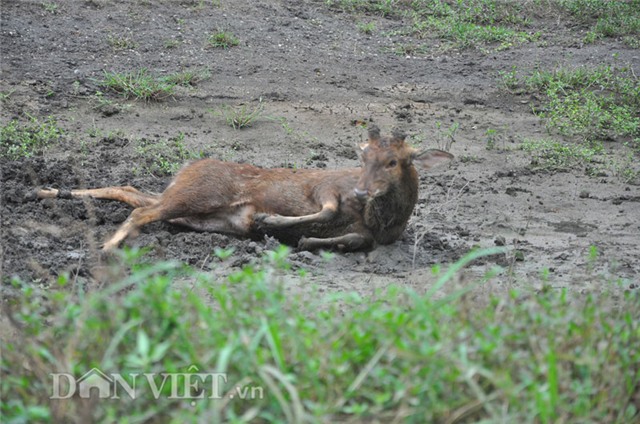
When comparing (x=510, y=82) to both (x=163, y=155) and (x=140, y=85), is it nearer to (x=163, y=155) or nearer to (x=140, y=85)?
(x=140, y=85)

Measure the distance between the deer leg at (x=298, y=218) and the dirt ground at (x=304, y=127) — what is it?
1.28 feet

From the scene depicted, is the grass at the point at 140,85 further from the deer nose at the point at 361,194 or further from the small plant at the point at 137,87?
the deer nose at the point at 361,194

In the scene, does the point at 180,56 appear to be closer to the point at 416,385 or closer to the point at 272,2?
the point at 272,2

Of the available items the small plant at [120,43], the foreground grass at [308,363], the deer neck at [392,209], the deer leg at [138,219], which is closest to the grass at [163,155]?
the deer leg at [138,219]

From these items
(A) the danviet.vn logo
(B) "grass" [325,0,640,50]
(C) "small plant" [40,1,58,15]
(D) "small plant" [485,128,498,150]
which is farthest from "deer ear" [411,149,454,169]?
(C) "small plant" [40,1,58,15]

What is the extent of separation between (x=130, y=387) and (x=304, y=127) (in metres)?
7.62

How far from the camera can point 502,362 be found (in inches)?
177

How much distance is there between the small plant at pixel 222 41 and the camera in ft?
44.4

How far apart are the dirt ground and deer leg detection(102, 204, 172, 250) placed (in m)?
0.12

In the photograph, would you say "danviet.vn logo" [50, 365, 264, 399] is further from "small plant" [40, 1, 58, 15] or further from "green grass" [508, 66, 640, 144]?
"small plant" [40, 1, 58, 15]

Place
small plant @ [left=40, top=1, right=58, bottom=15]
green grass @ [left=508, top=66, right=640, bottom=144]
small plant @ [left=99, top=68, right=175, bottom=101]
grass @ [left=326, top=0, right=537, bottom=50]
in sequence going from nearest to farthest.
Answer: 1. small plant @ [left=99, top=68, right=175, bottom=101]
2. green grass @ [left=508, top=66, right=640, bottom=144]
3. small plant @ [left=40, top=1, right=58, bottom=15]
4. grass @ [left=326, top=0, right=537, bottom=50]

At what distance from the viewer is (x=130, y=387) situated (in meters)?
4.35

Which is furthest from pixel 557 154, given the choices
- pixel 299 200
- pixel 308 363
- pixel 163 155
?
pixel 308 363

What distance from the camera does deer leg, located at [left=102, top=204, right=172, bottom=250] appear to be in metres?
8.61
